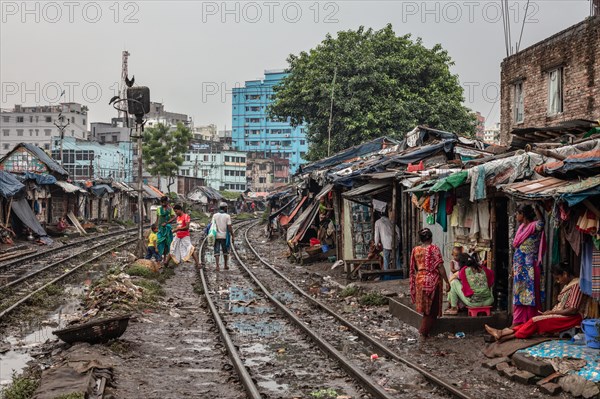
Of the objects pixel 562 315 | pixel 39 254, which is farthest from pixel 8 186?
pixel 562 315

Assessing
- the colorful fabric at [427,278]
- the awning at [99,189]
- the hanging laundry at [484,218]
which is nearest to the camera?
the colorful fabric at [427,278]

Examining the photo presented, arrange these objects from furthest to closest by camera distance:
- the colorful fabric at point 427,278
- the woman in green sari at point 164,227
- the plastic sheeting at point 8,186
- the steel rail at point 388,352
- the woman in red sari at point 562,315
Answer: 1. the plastic sheeting at point 8,186
2. the woman in green sari at point 164,227
3. the colorful fabric at point 427,278
4. the woman in red sari at point 562,315
5. the steel rail at point 388,352

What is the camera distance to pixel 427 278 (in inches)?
407

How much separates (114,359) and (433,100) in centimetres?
2965

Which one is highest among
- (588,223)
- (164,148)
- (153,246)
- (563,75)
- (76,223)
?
(164,148)

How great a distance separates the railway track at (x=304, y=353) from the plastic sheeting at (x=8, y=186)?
15504 mm

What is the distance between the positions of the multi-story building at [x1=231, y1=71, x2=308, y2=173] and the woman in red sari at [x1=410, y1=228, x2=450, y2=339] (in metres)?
95.5

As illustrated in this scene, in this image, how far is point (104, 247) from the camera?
30.0 metres

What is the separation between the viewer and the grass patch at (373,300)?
13984 mm

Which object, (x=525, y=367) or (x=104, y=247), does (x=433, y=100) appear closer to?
(x=104, y=247)

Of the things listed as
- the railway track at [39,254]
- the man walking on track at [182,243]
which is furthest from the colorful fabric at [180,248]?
the railway track at [39,254]

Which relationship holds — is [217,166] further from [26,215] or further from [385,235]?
[385,235]

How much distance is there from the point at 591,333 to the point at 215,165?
91.5m

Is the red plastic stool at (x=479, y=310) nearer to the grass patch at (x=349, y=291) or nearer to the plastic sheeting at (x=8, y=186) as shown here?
the grass patch at (x=349, y=291)
